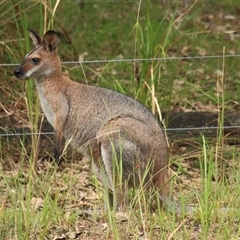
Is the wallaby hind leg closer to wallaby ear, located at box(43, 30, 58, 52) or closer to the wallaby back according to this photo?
the wallaby back

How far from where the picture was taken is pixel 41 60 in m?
7.06

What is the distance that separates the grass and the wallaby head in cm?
29

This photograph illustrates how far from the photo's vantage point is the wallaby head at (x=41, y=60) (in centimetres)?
699

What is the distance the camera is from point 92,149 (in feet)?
→ 22.1

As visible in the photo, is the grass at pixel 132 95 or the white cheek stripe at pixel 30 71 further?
the white cheek stripe at pixel 30 71

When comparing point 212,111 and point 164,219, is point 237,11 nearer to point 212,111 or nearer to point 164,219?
point 212,111

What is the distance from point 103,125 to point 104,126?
4cm

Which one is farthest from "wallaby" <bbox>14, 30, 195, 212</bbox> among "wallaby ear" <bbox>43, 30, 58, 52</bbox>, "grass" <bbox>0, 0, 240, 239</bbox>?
"grass" <bbox>0, 0, 240, 239</bbox>

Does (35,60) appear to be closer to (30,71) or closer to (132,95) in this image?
(30,71)

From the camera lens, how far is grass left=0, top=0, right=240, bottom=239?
18.6 ft

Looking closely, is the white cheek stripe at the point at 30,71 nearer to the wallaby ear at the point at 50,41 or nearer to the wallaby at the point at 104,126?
the wallaby at the point at 104,126

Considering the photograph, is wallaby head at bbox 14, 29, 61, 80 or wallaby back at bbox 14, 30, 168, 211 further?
wallaby head at bbox 14, 29, 61, 80

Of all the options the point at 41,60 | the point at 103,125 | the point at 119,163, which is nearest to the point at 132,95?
the point at 41,60

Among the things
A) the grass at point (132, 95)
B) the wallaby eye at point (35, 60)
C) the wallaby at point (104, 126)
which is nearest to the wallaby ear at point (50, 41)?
the wallaby at point (104, 126)
